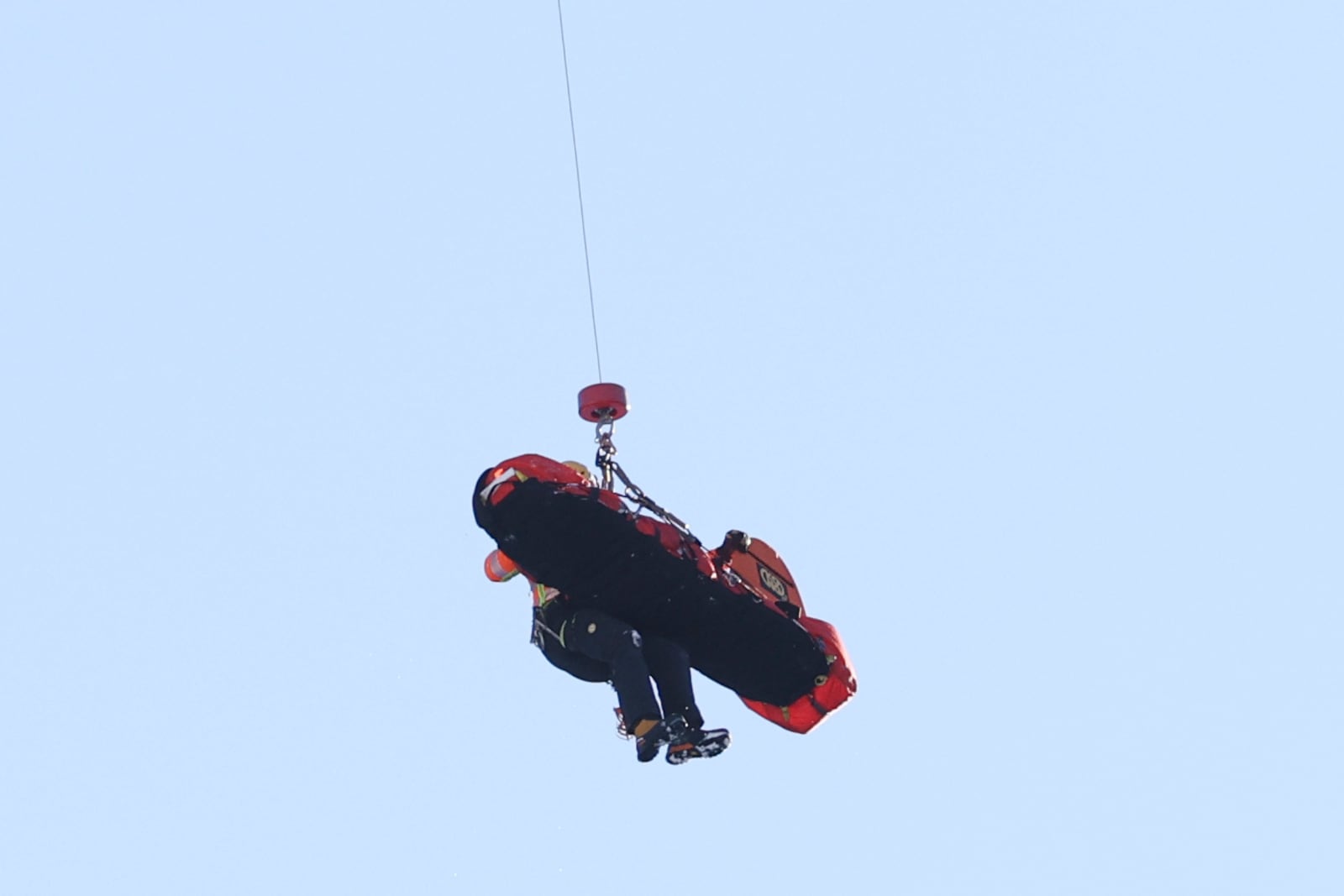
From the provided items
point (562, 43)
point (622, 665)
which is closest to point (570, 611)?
point (622, 665)

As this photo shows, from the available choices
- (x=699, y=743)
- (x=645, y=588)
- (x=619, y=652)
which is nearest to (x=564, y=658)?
(x=619, y=652)

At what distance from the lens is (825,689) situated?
17.9 m

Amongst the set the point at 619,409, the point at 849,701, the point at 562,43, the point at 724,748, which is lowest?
the point at 724,748

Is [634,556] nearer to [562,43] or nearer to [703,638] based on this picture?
[703,638]

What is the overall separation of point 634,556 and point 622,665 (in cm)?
70

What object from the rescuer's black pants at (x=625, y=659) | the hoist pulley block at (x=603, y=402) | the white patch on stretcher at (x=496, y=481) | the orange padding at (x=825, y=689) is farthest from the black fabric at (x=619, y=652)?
the orange padding at (x=825, y=689)

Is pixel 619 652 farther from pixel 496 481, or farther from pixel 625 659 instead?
pixel 496 481

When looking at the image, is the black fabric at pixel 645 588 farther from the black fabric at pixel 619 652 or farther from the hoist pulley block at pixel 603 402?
the hoist pulley block at pixel 603 402

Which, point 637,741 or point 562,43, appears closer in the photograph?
point 637,741

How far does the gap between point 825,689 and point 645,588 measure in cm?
199

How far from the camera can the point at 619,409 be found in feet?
56.2

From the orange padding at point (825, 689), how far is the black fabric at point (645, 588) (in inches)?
6.2

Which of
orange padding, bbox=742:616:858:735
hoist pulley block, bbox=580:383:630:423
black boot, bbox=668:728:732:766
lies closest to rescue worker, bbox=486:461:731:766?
black boot, bbox=668:728:732:766

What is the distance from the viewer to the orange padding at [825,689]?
1783cm
